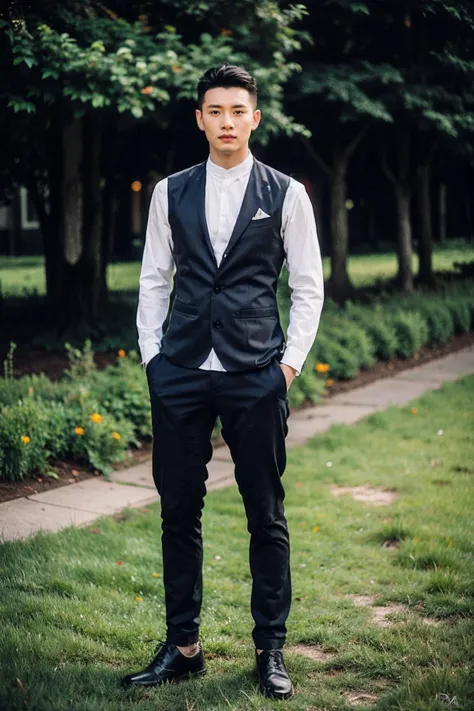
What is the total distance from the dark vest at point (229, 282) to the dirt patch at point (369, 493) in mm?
3016

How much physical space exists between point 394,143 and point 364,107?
5.17 metres

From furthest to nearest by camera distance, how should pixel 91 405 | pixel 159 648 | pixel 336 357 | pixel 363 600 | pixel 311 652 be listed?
pixel 336 357 < pixel 91 405 < pixel 363 600 < pixel 311 652 < pixel 159 648

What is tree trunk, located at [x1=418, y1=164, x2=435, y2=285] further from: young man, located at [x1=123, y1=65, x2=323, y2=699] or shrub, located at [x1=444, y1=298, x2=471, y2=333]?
young man, located at [x1=123, y1=65, x2=323, y2=699]

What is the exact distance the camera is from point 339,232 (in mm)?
15867

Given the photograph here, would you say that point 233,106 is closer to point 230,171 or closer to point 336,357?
point 230,171

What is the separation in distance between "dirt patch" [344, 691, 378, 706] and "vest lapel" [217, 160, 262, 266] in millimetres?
1674

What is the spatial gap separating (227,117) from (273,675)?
2030mm

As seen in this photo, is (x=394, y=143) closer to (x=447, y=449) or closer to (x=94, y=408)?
(x=447, y=449)

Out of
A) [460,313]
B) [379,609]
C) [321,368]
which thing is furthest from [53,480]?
[460,313]

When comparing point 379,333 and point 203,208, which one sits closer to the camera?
point 203,208

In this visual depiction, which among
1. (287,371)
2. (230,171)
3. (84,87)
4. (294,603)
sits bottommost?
(294,603)

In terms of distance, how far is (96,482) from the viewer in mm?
6172

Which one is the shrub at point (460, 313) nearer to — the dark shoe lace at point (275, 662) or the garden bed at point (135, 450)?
the garden bed at point (135, 450)

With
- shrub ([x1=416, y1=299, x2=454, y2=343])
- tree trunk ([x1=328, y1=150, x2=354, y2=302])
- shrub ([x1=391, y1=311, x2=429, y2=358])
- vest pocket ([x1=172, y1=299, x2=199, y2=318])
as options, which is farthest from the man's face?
tree trunk ([x1=328, y1=150, x2=354, y2=302])
